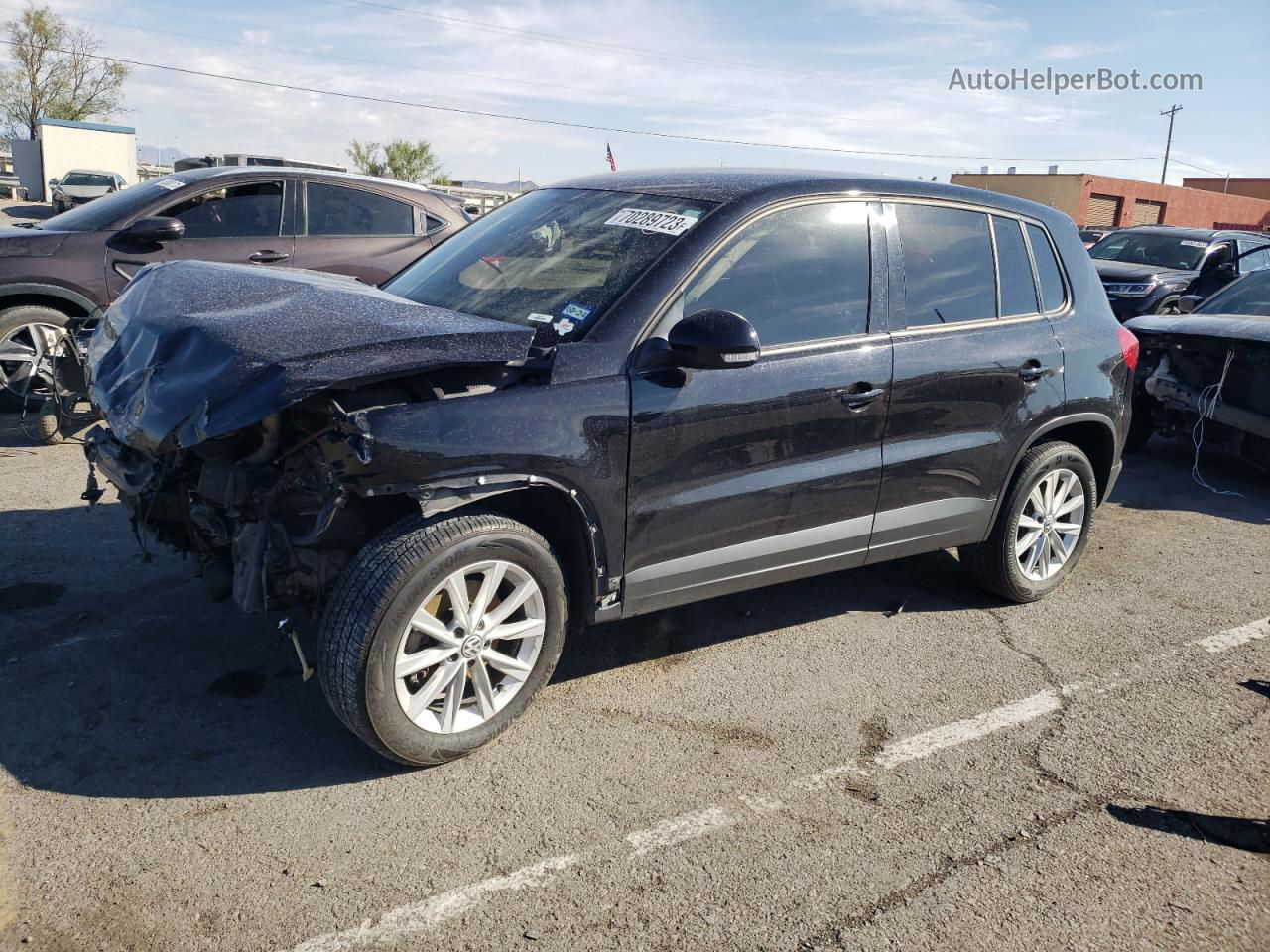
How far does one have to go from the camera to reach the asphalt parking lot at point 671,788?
2.66m

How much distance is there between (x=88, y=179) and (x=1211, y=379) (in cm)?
4020

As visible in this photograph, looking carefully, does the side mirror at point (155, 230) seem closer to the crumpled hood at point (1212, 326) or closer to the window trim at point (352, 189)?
the window trim at point (352, 189)

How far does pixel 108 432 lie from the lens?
380cm

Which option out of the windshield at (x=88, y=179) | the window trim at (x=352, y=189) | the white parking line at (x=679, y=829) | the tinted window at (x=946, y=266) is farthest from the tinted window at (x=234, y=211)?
the windshield at (x=88, y=179)

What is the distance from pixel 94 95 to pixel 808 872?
67.3 metres

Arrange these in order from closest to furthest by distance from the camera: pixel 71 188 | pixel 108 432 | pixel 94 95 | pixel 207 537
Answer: pixel 207 537, pixel 108 432, pixel 71 188, pixel 94 95

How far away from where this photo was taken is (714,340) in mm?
3262

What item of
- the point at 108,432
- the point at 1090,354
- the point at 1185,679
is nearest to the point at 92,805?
the point at 108,432

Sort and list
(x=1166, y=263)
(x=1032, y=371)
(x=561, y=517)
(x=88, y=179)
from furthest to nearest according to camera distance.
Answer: (x=88, y=179) < (x=1166, y=263) < (x=1032, y=371) < (x=561, y=517)

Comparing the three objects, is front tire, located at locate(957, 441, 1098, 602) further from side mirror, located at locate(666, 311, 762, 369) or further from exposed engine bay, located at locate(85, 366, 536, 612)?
exposed engine bay, located at locate(85, 366, 536, 612)

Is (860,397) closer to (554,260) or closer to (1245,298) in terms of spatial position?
(554,260)

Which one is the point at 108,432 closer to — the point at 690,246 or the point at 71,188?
the point at 690,246

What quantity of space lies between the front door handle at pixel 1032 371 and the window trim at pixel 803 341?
0.85 meters

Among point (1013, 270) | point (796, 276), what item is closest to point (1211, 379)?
point (1013, 270)
